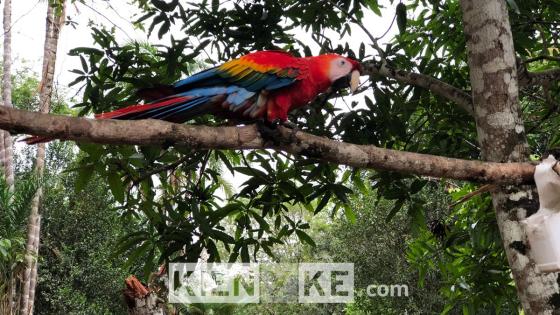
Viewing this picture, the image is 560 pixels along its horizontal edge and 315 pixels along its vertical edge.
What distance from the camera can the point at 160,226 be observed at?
253 cm

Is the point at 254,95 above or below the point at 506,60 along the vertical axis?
below

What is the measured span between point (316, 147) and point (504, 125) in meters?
0.63

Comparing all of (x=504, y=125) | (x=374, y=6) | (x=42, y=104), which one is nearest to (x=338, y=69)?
(x=504, y=125)

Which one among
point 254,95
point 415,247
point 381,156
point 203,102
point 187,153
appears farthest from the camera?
point 415,247

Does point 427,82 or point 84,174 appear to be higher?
point 427,82

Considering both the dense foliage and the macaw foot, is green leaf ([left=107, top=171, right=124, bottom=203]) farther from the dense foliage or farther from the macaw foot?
the macaw foot

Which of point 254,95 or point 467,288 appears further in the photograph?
point 467,288

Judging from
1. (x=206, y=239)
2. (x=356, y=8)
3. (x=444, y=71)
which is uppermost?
(x=356, y=8)

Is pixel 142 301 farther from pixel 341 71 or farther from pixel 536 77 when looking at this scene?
pixel 536 77

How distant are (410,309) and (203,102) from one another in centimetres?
734

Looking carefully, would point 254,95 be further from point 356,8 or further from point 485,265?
point 485,265

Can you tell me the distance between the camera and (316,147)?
1.43 metres

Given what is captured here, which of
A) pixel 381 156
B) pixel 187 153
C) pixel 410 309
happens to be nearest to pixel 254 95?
pixel 381 156

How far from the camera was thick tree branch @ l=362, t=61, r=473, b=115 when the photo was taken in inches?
78.4
